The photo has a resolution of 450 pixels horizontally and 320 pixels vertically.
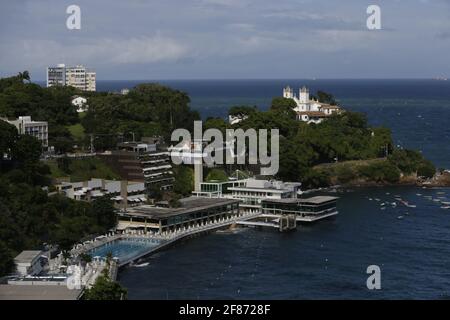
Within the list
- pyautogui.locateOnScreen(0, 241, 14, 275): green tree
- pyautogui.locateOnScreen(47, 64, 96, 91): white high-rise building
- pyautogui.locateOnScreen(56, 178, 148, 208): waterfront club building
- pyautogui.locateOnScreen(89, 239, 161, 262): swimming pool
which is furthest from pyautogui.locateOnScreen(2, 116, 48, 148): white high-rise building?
pyautogui.locateOnScreen(47, 64, 96, 91): white high-rise building

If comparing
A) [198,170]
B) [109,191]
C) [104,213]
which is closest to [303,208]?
[198,170]

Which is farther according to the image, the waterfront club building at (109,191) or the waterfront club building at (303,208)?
the waterfront club building at (303,208)

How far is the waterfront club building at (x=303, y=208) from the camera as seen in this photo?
25906 mm

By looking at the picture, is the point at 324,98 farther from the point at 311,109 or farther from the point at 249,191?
the point at 249,191

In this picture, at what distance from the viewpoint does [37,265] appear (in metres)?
17.2

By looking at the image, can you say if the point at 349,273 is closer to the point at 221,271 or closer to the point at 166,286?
the point at 221,271

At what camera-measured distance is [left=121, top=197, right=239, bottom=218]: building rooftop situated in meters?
23.5

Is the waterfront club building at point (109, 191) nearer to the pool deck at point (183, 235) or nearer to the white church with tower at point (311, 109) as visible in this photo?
the pool deck at point (183, 235)

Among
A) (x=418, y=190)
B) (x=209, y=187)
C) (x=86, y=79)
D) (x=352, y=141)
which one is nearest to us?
(x=209, y=187)

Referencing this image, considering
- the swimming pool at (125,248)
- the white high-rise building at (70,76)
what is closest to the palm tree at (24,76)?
the swimming pool at (125,248)

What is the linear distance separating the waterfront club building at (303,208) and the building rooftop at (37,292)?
502 inches

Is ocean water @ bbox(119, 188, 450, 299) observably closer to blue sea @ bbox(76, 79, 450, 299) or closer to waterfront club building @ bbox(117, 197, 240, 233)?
blue sea @ bbox(76, 79, 450, 299)

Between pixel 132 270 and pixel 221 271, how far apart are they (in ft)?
7.92
